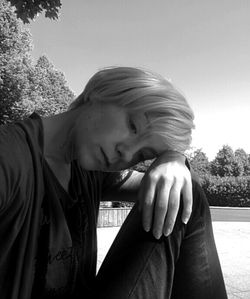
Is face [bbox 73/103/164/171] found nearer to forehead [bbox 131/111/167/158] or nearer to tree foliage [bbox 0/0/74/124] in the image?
forehead [bbox 131/111/167/158]

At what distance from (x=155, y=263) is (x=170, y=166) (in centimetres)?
36

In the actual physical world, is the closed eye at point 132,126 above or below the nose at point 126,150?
above

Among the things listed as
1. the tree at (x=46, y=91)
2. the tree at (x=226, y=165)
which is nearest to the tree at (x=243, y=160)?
the tree at (x=226, y=165)

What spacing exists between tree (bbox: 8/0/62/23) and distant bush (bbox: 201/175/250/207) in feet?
70.2

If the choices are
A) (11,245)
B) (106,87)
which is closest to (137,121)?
(106,87)

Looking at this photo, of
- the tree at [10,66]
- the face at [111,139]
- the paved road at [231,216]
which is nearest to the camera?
the face at [111,139]

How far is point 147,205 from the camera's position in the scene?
4.29 feet

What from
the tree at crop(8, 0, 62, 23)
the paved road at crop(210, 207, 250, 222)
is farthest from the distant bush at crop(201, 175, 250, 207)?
the tree at crop(8, 0, 62, 23)

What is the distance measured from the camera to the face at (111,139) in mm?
1470

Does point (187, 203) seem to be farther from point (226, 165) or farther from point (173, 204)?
point (226, 165)

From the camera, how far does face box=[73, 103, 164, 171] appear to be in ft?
4.82

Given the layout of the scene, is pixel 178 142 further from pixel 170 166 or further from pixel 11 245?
pixel 11 245

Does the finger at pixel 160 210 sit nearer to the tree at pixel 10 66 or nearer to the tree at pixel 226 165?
the tree at pixel 10 66

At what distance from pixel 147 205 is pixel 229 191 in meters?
25.6
